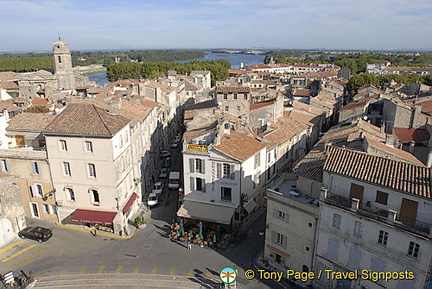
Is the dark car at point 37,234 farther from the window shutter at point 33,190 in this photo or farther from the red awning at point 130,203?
the red awning at point 130,203

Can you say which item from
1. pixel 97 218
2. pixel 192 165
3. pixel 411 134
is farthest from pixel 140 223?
pixel 411 134

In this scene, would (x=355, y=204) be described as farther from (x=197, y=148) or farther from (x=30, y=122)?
(x=30, y=122)

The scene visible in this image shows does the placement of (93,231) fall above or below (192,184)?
below

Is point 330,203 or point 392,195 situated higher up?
point 392,195

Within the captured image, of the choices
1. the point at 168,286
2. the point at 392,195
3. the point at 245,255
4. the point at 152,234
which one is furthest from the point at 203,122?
the point at 392,195

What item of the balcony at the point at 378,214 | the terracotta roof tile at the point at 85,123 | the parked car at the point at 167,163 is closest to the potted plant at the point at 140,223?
the terracotta roof tile at the point at 85,123

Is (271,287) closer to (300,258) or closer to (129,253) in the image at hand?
(300,258)

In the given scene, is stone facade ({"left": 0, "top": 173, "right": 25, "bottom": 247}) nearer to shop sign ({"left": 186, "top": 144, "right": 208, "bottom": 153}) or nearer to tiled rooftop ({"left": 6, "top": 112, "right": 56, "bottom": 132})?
tiled rooftop ({"left": 6, "top": 112, "right": 56, "bottom": 132})
